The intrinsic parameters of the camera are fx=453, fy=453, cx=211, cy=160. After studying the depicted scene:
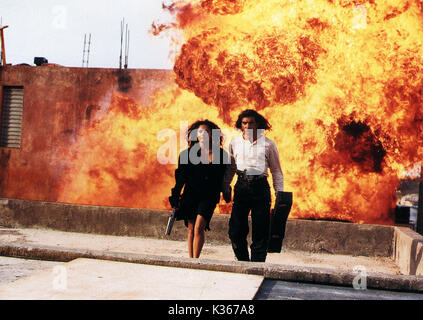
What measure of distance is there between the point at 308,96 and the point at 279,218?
14.0 ft

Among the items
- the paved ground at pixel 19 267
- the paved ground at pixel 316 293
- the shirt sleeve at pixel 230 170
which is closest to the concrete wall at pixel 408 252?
the paved ground at pixel 316 293

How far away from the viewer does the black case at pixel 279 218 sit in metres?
4.96

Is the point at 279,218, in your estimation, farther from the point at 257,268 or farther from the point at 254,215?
the point at 257,268

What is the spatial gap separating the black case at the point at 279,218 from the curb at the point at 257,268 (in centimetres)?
108

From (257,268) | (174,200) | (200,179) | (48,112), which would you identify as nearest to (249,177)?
(200,179)

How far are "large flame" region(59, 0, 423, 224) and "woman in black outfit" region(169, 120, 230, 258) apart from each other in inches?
139

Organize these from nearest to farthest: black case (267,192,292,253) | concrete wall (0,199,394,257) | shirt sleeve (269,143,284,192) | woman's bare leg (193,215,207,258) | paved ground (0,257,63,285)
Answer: paved ground (0,257,63,285)
black case (267,192,292,253)
shirt sleeve (269,143,284,192)
woman's bare leg (193,215,207,258)
concrete wall (0,199,394,257)

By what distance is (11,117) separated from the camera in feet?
34.8

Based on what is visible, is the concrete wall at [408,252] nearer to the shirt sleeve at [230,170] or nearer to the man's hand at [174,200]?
the shirt sleeve at [230,170]

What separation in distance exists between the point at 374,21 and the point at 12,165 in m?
8.32

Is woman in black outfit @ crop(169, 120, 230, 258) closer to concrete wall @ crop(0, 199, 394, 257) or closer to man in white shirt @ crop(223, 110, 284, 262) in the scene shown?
man in white shirt @ crop(223, 110, 284, 262)

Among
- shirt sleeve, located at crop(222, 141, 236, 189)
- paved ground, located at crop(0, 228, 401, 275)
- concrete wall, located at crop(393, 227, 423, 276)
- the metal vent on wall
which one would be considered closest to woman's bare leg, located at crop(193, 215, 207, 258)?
shirt sleeve, located at crop(222, 141, 236, 189)

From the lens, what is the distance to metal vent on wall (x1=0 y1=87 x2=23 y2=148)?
10523mm
